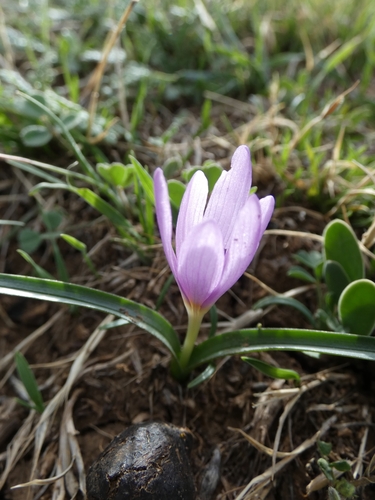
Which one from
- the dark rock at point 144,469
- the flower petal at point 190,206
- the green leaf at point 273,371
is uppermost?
the flower petal at point 190,206

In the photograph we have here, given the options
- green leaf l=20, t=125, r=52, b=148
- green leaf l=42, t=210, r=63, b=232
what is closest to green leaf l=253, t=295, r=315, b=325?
green leaf l=42, t=210, r=63, b=232

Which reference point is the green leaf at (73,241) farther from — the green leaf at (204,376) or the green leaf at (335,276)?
the green leaf at (335,276)

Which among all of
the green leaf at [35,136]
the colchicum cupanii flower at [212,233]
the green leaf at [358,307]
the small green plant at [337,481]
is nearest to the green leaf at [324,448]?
the small green plant at [337,481]

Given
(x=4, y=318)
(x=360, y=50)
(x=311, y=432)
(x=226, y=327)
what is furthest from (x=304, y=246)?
(x=360, y=50)

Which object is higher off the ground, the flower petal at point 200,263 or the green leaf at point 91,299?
the flower petal at point 200,263

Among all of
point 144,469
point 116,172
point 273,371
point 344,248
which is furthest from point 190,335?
point 116,172

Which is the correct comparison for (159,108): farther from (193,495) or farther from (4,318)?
(193,495)

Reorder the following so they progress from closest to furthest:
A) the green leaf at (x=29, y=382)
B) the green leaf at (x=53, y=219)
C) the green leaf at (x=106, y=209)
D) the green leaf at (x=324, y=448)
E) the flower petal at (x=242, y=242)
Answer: the flower petal at (x=242, y=242) → the green leaf at (x=324, y=448) → the green leaf at (x=29, y=382) → the green leaf at (x=106, y=209) → the green leaf at (x=53, y=219)
